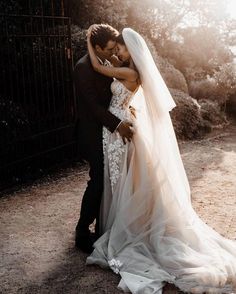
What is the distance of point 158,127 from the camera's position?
4.33m

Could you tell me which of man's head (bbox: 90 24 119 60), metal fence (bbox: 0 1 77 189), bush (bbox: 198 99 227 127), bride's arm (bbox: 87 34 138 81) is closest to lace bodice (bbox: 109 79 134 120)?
bride's arm (bbox: 87 34 138 81)

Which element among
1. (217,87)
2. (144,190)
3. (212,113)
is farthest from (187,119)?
(144,190)

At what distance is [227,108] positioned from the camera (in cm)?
1196

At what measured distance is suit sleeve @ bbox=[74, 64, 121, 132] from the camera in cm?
416

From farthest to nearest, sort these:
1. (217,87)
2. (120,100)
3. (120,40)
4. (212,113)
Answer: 1. (217,87)
2. (212,113)
3. (120,100)
4. (120,40)

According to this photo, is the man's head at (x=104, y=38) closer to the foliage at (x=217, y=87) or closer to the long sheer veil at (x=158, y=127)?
the long sheer veil at (x=158, y=127)

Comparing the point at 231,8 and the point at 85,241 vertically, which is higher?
the point at 231,8

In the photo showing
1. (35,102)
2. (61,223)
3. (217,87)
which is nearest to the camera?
(61,223)

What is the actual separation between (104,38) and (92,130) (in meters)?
0.88

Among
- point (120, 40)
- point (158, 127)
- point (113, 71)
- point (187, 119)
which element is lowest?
point (187, 119)

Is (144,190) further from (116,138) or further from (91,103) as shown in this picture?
(91,103)

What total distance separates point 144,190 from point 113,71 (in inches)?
45.4

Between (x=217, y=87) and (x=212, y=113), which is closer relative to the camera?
(x=212, y=113)

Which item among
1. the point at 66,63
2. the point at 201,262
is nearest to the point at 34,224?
the point at 201,262
